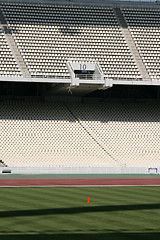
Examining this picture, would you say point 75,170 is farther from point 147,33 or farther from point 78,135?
point 147,33

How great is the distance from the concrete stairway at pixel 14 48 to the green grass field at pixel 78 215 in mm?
19451

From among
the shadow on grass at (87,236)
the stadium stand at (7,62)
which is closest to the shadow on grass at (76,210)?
the shadow on grass at (87,236)

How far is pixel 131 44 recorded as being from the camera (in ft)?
158

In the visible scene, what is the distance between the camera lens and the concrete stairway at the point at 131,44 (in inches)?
1824

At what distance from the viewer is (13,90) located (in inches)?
1933

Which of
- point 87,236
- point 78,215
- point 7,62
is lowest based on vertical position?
point 87,236

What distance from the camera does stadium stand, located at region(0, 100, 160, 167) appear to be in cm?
4219

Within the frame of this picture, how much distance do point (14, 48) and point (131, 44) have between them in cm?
1103

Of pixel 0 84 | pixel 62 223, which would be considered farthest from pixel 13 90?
pixel 62 223

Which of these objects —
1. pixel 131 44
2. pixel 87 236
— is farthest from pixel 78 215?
pixel 131 44

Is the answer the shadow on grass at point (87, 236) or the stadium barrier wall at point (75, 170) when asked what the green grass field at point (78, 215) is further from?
the stadium barrier wall at point (75, 170)

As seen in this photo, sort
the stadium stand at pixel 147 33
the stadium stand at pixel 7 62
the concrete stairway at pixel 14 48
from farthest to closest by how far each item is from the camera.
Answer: the stadium stand at pixel 147 33 → the concrete stairway at pixel 14 48 → the stadium stand at pixel 7 62

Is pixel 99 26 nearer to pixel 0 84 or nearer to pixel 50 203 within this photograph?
pixel 0 84

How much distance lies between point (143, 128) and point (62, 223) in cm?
3242
